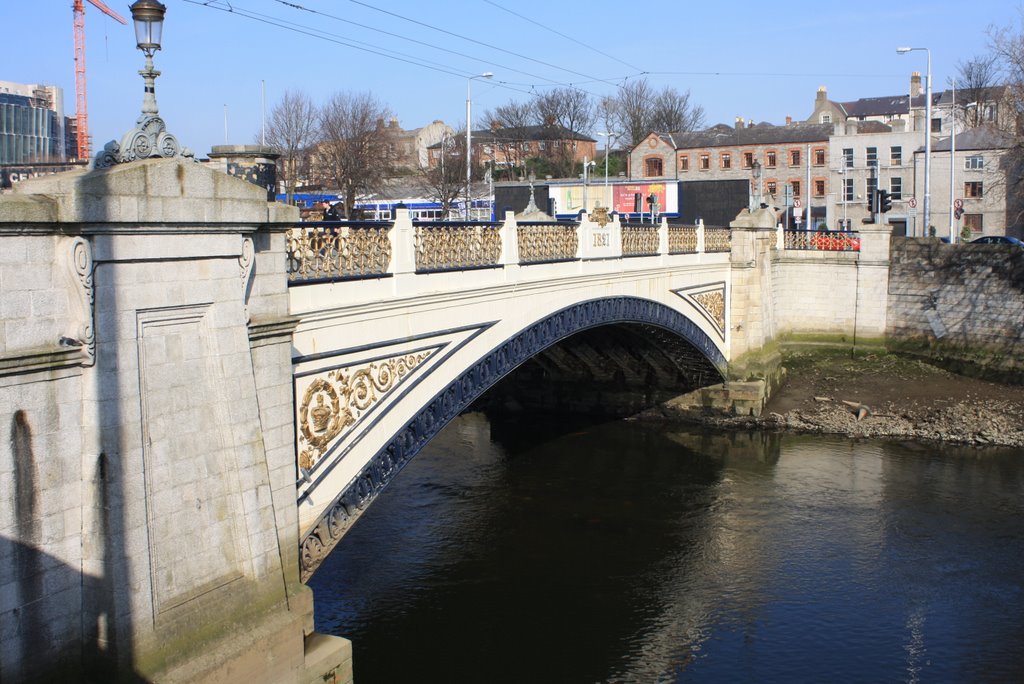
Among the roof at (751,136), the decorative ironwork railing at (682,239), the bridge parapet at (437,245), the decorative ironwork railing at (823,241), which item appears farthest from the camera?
the roof at (751,136)

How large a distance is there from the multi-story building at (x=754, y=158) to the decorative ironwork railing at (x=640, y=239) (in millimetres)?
36091

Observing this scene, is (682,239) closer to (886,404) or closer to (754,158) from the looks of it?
(886,404)

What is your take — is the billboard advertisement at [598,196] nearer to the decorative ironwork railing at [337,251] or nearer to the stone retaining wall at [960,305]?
the stone retaining wall at [960,305]

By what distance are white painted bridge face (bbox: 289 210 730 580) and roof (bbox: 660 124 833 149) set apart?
44284 millimetres

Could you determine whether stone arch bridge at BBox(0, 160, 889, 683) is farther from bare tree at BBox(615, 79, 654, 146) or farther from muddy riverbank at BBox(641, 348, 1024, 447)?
bare tree at BBox(615, 79, 654, 146)

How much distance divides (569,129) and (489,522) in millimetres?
54972

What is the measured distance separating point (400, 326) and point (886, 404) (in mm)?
18707

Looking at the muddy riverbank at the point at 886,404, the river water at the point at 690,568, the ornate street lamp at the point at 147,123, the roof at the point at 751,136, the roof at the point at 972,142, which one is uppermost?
the roof at the point at 751,136

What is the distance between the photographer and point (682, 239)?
2302 cm

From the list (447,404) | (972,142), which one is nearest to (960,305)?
(447,404)

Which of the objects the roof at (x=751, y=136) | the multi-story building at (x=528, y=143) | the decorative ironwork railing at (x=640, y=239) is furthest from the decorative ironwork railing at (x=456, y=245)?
the multi-story building at (x=528, y=143)

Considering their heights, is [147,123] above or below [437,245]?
above

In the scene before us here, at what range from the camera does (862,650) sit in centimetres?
1354

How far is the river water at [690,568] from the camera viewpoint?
→ 1338 centimetres
